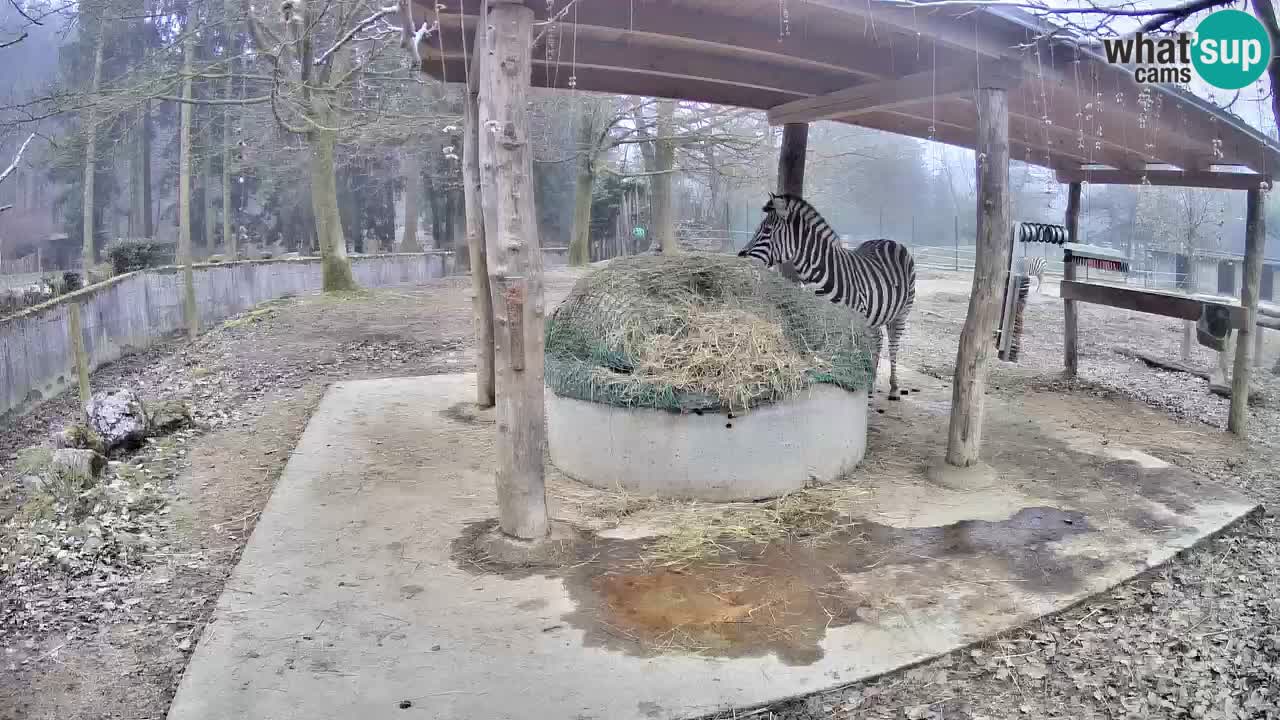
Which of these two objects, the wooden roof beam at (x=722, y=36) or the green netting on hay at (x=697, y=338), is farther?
the green netting on hay at (x=697, y=338)

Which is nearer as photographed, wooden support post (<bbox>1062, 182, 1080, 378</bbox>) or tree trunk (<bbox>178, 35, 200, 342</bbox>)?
wooden support post (<bbox>1062, 182, 1080, 378</bbox>)

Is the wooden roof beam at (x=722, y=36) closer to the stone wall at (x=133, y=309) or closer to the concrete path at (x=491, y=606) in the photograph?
the concrete path at (x=491, y=606)

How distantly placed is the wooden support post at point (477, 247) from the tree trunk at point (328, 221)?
924 cm

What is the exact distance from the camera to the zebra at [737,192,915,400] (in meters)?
7.37

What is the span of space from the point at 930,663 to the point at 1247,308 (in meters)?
6.03

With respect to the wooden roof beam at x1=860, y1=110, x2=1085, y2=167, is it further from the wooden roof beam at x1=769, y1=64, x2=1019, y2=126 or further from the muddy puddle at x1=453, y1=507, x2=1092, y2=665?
the muddy puddle at x1=453, y1=507, x2=1092, y2=665

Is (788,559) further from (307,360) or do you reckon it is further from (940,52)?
(307,360)

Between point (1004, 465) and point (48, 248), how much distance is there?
36009 millimetres

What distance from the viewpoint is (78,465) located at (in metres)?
5.94

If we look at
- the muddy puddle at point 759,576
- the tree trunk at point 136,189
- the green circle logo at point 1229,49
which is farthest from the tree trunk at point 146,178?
the green circle logo at point 1229,49

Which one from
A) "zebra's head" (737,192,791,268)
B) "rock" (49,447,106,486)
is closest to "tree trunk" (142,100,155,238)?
"rock" (49,447,106,486)

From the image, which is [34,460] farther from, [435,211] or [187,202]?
[435,211]

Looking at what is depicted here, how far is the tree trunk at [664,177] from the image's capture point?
18438 mm

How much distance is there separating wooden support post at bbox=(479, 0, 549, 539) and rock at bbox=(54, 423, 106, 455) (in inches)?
160
